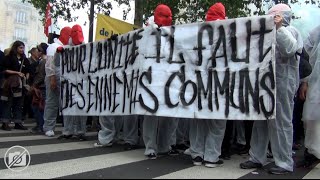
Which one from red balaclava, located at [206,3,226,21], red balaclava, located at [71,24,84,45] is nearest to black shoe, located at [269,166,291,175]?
red balaclava, located at [206,3,226,21]

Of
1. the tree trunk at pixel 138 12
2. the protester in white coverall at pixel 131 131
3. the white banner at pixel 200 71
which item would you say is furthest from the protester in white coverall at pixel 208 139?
the tree trunk at pixel 138 12

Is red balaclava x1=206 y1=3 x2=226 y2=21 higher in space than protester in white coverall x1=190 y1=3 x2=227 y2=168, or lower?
higher

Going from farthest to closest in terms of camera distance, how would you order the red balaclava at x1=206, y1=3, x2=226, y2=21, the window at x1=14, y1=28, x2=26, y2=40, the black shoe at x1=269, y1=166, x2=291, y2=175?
the window at x1=14, y1=28, x2=26, y2=40
the red balaclava at x1=206, y1=3, x2=226, y2=21
the black shoe at x1=269, y1=166, x2=291, y2=175

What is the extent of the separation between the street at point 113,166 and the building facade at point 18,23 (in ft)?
204

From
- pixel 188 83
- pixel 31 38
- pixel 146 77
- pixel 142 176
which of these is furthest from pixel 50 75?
pixel 31 38

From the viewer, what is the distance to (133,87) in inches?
231

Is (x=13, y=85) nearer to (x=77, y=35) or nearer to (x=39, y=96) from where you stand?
(x=39, y=96)

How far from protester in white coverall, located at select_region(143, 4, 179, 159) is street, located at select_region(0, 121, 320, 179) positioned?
18 centimetres

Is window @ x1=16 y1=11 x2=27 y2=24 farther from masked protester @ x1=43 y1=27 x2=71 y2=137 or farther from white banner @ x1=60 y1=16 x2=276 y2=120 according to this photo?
white banner @ x1=60 y1=16 x2=276 y2=120

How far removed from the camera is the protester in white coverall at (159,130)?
5.68 metres

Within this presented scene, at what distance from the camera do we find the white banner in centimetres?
489

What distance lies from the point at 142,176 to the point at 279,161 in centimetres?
148

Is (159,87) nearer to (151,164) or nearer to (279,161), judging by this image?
(151,164)

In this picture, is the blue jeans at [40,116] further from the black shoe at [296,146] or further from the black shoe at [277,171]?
the black shoe at [277,171]
